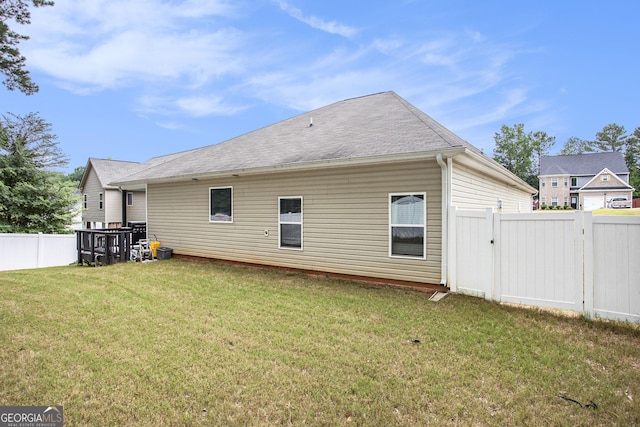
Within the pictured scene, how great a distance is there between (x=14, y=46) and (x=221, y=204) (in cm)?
569

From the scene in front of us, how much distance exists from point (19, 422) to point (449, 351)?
155 inches

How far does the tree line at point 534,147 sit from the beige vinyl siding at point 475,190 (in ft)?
145

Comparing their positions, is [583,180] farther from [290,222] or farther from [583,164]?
[290,222]

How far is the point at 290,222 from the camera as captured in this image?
8.16m

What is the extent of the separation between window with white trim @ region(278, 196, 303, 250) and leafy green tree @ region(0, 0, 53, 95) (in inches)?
253

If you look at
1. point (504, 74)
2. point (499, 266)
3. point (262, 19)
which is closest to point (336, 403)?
point (499, 266)

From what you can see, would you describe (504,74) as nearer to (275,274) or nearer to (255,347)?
(275,274)

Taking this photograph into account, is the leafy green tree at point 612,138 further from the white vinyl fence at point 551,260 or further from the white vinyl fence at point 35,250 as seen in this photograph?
the white vinyl fence at point 35,250

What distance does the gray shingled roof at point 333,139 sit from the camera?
6.71 m

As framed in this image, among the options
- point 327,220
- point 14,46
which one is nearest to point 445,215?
point 327,220

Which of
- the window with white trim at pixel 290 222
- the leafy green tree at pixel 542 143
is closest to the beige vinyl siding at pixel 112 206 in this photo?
the window with white trim at pixel 290 222

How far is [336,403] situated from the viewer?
2574 mm

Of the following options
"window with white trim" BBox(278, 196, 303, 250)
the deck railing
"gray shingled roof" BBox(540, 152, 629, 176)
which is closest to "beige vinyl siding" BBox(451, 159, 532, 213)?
"window with white trim" BBox(278, 196, 303, 250)

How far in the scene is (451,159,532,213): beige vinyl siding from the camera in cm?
646
